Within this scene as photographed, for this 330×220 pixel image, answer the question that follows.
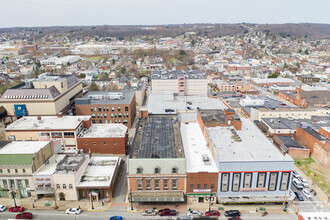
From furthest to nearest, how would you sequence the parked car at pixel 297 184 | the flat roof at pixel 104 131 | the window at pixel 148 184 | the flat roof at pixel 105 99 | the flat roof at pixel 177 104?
the flat roof at pixel 177 104
the flat roof at pixel 105 99
the flat roof at pixel 104 131
the parked car at pixel 297 184
the window at pixel 148 184

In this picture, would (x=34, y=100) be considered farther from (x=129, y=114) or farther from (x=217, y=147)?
(x=217, y=147)

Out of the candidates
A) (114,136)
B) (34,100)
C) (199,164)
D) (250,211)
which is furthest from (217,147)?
(34,100)

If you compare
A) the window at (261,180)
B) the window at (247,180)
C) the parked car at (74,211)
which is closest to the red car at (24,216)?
the parked car at (74,211)

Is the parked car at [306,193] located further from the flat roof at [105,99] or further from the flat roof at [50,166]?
the flat roof at [105,99]

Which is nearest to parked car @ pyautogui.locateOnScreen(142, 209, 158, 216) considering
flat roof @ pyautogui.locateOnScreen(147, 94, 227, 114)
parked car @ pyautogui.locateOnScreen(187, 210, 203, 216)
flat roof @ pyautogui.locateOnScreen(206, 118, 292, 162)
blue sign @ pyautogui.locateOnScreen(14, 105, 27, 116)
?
parked car @ pyautogui.locateOnScreen(187, 210, 203, 216)

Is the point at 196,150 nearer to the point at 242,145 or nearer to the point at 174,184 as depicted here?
the point at 242,145

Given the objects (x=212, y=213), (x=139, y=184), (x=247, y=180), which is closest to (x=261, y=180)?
(x=247, y=180)

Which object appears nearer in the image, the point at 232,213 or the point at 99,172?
the point at 232,213

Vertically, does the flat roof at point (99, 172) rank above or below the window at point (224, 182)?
below
